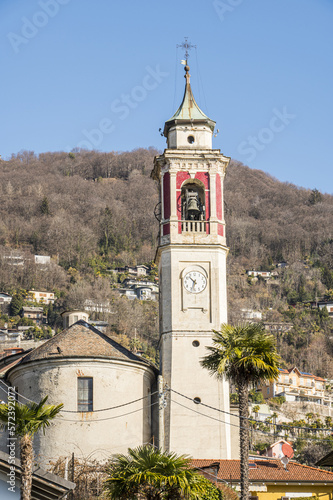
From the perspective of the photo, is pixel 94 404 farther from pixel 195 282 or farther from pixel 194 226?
pixel 194 226

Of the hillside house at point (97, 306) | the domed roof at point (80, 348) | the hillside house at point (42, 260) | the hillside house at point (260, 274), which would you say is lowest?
the domed roof at point (80, 348)

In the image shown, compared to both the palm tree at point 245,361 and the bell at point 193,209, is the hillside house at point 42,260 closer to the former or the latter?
the bell at point 193,209

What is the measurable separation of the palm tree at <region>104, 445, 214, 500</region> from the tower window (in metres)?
12.8

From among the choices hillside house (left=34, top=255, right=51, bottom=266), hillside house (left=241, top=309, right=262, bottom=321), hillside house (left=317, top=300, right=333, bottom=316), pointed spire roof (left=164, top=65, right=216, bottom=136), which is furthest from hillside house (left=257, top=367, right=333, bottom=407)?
pointed spire roof (left=164, top=65, right=216, bottom=136)

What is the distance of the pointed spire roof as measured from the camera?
48906 millimetres

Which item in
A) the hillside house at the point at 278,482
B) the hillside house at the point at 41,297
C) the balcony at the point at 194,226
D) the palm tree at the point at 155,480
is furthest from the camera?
the hillside house at the point at 41,297

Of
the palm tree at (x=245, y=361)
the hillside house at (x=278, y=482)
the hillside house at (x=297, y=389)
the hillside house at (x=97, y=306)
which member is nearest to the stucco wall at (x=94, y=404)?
the hillside house at (x=278, y=482)

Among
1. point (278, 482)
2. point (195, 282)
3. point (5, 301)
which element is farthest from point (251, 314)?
point (278, 482)

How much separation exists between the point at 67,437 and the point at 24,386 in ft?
11.6

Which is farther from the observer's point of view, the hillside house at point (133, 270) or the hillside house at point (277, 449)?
the hillside house at point (133, 270)

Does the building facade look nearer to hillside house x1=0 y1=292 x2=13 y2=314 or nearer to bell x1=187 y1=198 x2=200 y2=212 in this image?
bell x1=187 y1=198 x2=200 y2=212

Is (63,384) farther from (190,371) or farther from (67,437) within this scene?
(190,371)

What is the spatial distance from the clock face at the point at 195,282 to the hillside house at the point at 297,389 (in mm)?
92551

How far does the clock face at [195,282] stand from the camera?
45719mm
